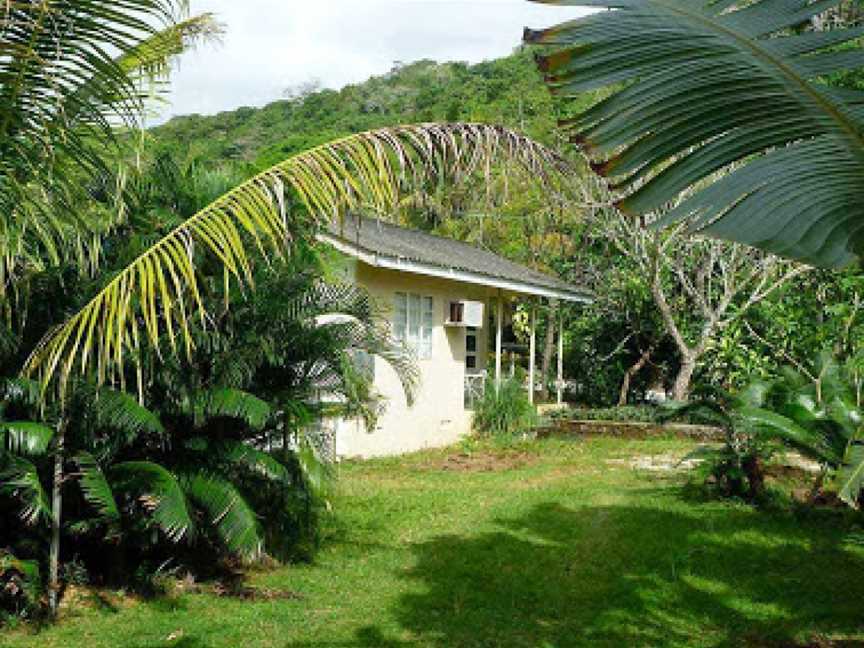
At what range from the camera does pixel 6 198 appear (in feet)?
15.0

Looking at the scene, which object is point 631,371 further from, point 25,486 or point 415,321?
point 25,486

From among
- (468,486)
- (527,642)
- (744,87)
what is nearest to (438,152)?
(744,87)

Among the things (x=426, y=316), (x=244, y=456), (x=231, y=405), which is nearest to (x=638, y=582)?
(x=244, y=456)

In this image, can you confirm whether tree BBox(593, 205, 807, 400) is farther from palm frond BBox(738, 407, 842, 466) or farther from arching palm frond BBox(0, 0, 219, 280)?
arching palm frond BBox(0, 0, 219, 280)

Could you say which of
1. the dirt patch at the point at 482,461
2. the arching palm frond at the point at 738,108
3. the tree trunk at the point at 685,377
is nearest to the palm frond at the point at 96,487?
the arching palm frond at the point at 738,108

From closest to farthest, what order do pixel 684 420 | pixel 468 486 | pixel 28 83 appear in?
pixel 28 83
pixel 468 486
pixel 684 420

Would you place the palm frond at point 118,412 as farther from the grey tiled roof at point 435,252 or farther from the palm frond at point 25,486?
the grey tiled roof at point 435,252

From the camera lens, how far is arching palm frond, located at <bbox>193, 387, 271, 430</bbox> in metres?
7.50

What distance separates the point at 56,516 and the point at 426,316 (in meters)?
11.3

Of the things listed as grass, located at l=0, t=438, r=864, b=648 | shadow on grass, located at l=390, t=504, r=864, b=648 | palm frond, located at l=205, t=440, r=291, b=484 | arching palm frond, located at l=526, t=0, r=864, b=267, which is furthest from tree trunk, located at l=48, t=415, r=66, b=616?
arching palm frond, located at l=526, t=0, r=864, b=267

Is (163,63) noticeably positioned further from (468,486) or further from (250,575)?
(468,486)

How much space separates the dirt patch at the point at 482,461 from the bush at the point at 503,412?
2.07 meters

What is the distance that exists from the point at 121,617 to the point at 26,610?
69 centimetres

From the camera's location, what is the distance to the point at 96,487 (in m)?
6.94
